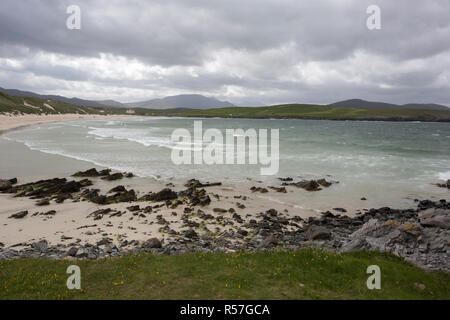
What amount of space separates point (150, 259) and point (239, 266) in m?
3.99

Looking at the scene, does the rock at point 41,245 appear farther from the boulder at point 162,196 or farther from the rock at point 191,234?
the boulder at point 162,196

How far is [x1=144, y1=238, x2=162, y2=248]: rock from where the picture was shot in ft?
48.4

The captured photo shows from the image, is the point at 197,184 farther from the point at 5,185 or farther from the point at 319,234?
the point at 5,185

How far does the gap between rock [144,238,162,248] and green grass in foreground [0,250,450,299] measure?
2.64 m

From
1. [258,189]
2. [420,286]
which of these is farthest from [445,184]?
[420,286]

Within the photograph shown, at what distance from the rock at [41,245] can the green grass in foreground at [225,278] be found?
2704mm

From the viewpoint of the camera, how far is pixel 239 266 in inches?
432

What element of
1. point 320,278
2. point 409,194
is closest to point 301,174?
point 409,194

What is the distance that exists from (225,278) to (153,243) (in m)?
6.23

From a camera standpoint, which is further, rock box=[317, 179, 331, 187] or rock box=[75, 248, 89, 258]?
rock box=[317, 179, 331, 187]

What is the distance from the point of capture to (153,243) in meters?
14.8

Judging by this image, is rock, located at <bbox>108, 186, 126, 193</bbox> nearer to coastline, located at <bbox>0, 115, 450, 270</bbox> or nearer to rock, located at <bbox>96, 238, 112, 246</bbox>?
coastline, located at <bbox>0, 115, 450, 270</bbox>

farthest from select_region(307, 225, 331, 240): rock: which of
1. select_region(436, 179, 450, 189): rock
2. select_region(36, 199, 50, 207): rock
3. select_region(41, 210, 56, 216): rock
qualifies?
select_region(436, 179, 450, 189): rock
